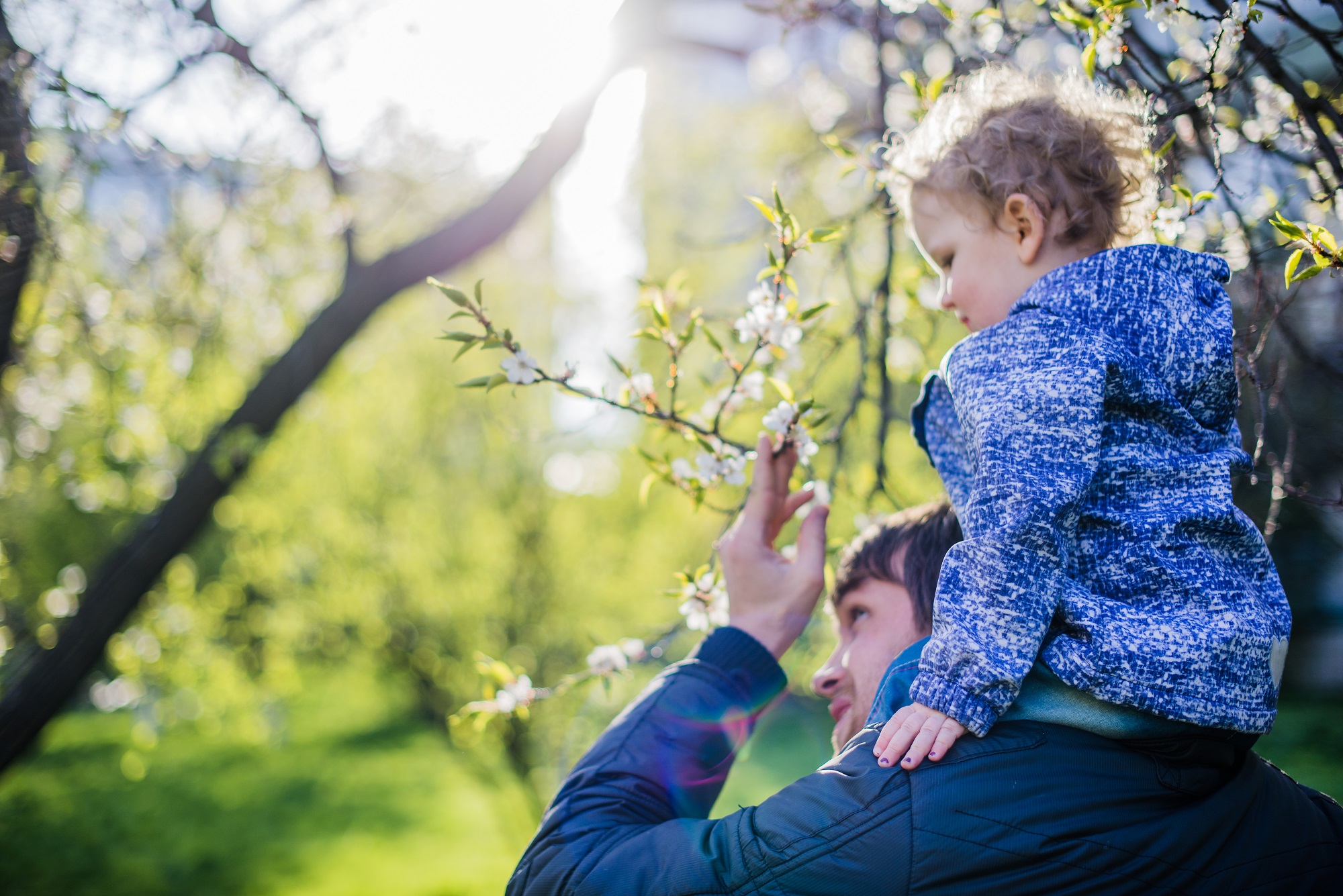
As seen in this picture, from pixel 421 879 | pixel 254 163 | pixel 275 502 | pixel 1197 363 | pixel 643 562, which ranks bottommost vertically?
pixel 421 879

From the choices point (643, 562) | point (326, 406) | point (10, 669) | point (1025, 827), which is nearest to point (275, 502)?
point (326, 406)

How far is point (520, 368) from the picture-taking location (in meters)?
1.54

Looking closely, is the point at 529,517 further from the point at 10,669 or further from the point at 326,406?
the point at 10,669

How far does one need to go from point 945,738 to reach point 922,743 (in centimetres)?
3

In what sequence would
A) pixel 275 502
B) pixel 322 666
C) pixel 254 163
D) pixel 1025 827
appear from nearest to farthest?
pixel 1025 827, pixel 254 163, pixel 275 502, pixel 322 666

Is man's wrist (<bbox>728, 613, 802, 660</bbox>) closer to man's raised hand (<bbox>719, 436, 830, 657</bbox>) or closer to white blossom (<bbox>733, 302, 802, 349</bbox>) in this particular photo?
man's raised hand (<bbox>719, 436, 830, 657</bbox>)

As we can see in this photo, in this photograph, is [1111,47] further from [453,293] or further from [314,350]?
[314,350]

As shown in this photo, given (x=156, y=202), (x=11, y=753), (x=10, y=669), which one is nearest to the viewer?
(x=11, y=753)

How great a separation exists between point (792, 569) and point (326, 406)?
628cm

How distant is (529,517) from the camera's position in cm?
694

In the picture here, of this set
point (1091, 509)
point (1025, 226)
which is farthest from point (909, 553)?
point (1025, 226)

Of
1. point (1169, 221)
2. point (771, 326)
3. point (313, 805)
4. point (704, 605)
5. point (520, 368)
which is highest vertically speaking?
point (1169, 221)

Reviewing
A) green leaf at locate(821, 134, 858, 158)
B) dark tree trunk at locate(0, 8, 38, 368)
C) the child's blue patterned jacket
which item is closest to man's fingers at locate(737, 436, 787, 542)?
the child's blue patterned jacket

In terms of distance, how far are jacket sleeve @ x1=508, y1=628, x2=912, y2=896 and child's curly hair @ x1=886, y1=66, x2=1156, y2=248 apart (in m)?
1.01
